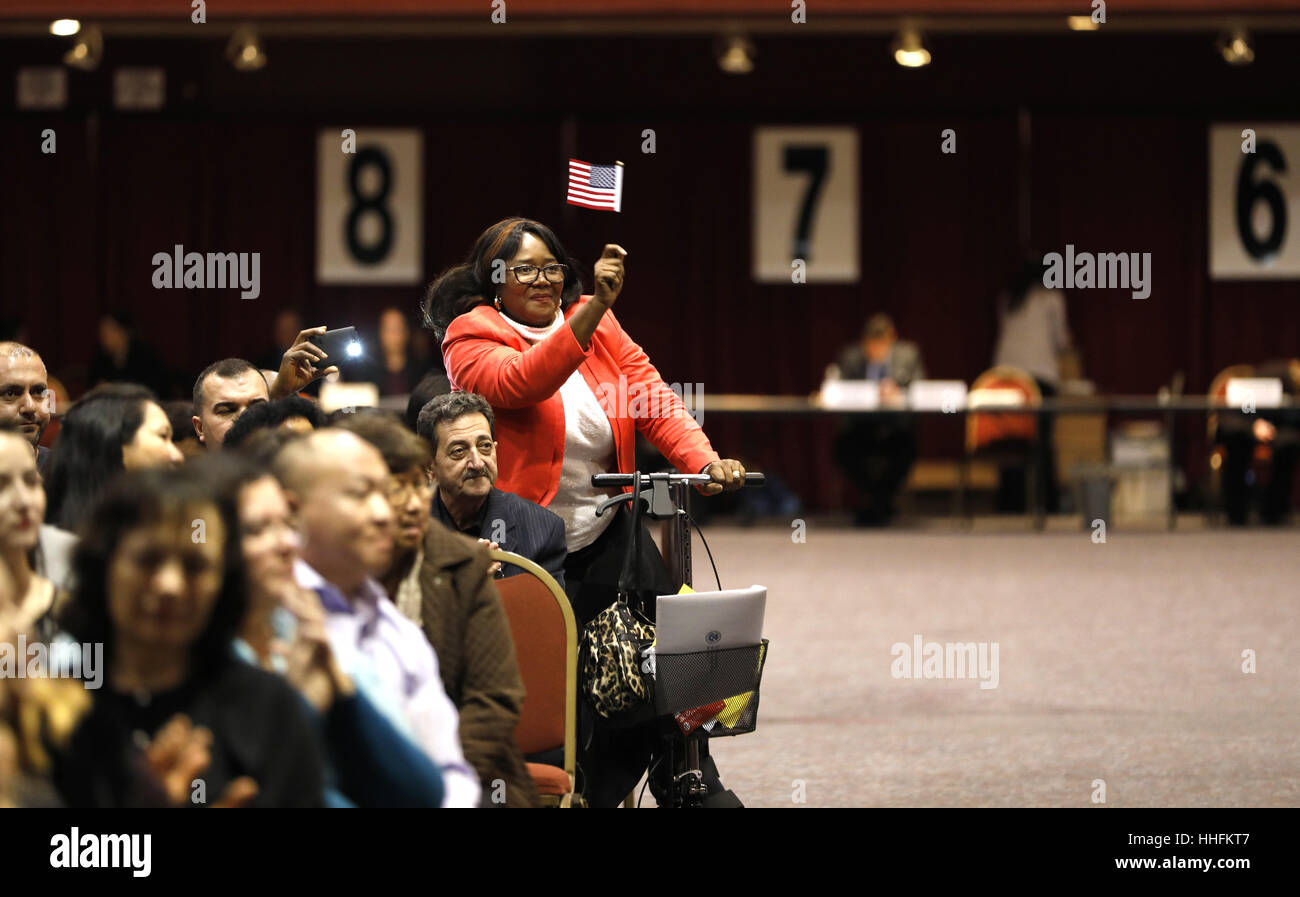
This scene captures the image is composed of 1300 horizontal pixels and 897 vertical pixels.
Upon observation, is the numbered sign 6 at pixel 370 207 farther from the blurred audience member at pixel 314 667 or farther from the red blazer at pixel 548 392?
the blurred audience member at pixel 314 667

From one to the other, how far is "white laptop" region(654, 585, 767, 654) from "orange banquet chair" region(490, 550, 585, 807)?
0.35 meters

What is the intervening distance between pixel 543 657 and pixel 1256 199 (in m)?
13.6

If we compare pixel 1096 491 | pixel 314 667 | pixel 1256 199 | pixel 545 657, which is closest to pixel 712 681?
pixel 545 657

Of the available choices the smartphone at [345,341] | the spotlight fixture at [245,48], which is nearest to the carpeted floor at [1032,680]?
the smartphone at [345,341]

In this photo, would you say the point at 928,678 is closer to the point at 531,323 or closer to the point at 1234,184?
the point at 531,323

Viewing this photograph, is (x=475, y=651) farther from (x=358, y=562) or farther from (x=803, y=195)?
(x=803, y=195)

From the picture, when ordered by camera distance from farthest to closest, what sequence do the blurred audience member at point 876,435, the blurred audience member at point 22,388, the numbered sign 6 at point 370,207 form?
the numbered sign 6 at point 370,207, the blurred audience member at point 876,435, the blurred audience member at point 22,388

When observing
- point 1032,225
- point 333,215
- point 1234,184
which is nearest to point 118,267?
point 333,215

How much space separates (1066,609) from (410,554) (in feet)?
21.6

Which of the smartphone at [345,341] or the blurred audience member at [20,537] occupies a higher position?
the smartphone at [345,341]

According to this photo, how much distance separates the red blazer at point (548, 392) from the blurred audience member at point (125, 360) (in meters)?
9.01

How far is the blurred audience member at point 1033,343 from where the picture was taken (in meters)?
14.8

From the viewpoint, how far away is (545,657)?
3604mm

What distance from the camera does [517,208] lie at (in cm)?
1603
